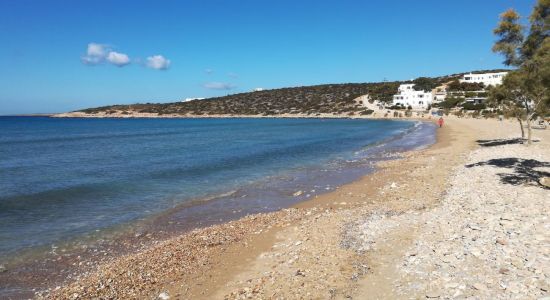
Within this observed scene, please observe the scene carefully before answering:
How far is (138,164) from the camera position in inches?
1380

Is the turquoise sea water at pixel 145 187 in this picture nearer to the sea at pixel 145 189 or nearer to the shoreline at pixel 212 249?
the sea at pixel 145 189

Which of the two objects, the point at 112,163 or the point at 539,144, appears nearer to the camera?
the point at 539,144

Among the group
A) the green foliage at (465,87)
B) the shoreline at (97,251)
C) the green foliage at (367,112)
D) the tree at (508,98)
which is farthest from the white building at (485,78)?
the shoreline at (97,251)

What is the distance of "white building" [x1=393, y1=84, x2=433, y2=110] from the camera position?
139250 mm

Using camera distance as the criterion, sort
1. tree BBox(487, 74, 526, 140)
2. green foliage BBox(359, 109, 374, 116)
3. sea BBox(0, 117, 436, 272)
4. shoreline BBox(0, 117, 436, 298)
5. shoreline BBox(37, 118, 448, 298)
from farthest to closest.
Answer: green foliage BBox(359, 109, 374, 116) → tree BBox(487, 74, 526, 140) → sea BBox(0, 117, 436, 272) → shoreline BBox(0, 117, 436, 298) → shoreline BBox(37, 118, 448, 298)

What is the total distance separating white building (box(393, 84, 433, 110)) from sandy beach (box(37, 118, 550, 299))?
130368 mm

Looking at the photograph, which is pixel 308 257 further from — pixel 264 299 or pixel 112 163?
pixel 112 163

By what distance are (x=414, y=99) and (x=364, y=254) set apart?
142689mm

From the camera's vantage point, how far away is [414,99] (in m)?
143

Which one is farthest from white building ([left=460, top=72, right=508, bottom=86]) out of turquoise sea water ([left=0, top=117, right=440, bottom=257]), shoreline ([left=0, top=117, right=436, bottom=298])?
shoreline ([left=0, top=117, right=436, bottom=298])

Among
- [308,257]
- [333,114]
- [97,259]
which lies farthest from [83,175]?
[333,114]

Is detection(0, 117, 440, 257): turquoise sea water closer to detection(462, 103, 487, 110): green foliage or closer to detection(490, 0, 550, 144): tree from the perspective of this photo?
detection(490, 0, 550, 144): tree

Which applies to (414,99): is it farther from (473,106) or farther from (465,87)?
(473,106)

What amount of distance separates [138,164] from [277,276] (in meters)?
28.4
